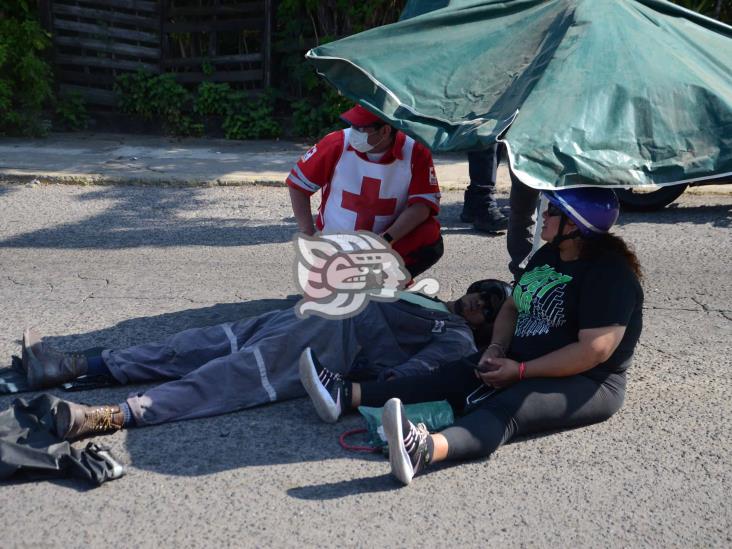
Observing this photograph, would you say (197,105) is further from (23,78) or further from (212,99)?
(23,78)

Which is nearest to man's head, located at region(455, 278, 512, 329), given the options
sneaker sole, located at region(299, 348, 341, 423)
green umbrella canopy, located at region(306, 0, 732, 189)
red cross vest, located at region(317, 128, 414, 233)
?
red cross vest, located at region(317, 128, 414, 233)

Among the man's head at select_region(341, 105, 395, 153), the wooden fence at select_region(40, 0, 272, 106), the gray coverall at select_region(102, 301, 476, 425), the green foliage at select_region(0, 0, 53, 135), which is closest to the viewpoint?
the gray coverall at select_region(102, 301, 476, 425)

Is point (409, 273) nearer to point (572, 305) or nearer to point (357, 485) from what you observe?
point (572, 305)

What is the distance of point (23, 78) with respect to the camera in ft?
36.1

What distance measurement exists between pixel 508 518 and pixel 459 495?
0.73 feet

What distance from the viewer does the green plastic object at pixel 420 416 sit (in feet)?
12.8

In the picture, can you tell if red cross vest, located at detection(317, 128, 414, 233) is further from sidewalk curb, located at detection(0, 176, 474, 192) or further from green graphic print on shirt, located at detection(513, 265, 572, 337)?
sidewalk curb, located at detection(0, 176, 474, 192)

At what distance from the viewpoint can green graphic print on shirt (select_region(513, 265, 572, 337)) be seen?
3.91 metres

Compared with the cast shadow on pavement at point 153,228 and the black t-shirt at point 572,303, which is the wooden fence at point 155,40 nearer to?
the cast shadow on pavement at point 153,228

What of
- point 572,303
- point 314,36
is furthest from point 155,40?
point 572,303

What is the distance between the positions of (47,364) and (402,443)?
72.4 inches

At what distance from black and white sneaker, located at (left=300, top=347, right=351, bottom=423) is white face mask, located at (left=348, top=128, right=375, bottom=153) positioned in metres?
1.33

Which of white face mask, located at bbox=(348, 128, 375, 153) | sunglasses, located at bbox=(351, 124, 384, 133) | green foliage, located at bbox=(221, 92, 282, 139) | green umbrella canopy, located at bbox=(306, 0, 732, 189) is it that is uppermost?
green umbrella canopy, located at bbox=(306, 0, 732, 189)

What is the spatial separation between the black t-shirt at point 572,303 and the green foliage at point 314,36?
7.32 meters
